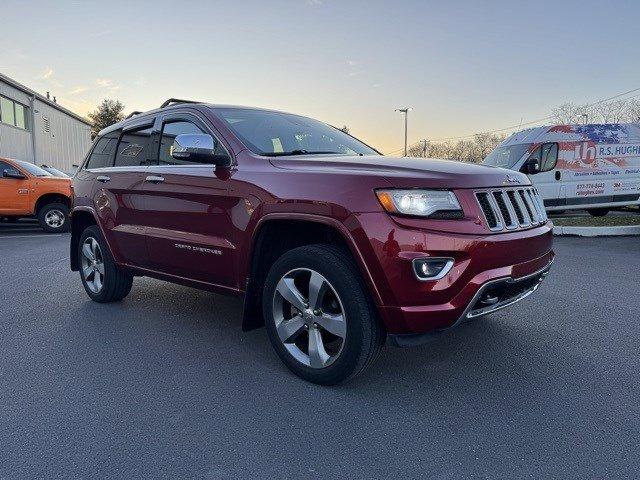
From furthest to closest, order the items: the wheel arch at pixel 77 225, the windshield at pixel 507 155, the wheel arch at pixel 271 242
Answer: the windshield at pixel 507 155
the wheel arch at pixel 77 225
the wheel arch at pixel 271 242

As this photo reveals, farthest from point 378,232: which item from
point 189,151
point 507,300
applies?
point 189,151

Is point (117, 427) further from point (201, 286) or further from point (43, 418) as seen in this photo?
point (201, 286)

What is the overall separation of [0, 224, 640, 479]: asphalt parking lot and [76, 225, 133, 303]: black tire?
1.07 feet

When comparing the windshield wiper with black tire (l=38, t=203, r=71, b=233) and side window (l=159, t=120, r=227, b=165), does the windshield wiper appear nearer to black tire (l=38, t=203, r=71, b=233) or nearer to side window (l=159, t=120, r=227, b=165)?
side window (l=159, t=120, r=227, b=165)

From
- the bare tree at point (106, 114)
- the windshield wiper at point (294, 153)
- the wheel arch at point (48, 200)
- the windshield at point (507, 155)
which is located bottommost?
the wheel arch at point (48, 200)

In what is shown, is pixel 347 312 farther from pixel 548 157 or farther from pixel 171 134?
pixel 548 157

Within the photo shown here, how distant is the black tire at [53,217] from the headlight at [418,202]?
11.2 meters

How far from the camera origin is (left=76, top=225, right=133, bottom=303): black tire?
4809 mm

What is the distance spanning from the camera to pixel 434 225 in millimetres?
2615

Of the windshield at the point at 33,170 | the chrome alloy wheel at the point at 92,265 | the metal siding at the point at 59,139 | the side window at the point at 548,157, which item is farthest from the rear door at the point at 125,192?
the metal siding at the point at 59,139

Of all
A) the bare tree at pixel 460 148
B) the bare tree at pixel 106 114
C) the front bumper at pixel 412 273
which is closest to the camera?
the front bumper at pixel 412 273

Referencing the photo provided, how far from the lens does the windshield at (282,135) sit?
Result: 3566 mm

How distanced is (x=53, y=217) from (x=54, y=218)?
0.10 feet

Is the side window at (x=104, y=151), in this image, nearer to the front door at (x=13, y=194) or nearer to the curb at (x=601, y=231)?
the front door at (x=13, y=194)
